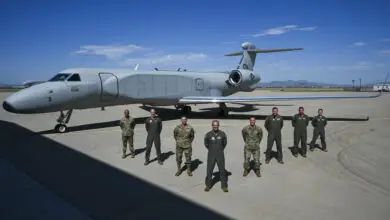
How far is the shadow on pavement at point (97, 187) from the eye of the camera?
189 inches

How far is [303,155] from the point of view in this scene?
8.43m

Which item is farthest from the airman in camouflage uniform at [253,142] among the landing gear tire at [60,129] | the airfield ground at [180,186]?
the landing gear tire at [60,129]

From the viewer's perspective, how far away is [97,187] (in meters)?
5.90

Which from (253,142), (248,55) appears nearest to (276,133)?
(253,142)

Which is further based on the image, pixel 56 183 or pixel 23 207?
pixel 56 183

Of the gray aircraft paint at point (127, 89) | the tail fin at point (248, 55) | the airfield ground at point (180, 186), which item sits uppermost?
the tail fin at point (248, 55)

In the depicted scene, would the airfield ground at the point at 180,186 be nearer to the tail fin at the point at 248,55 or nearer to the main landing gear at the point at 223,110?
the main landing gear at the point at 223,110

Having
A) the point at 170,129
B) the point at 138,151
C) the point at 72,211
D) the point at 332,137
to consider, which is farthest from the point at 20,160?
the point at 332,137

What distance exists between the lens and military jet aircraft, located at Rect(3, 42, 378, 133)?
37.2 ft

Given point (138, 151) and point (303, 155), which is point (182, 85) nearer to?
point (138, 151)

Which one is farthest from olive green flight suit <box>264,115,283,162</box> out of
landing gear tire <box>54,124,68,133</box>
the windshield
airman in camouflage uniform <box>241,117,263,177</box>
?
the windshield

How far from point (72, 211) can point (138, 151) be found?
4.50 m

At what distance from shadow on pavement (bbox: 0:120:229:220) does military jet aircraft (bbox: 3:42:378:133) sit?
277 centimetres

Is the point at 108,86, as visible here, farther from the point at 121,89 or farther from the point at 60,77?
the point at 60,77
